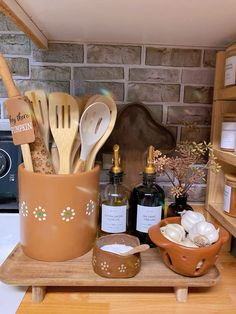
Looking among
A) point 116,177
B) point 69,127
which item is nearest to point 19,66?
point 69,127

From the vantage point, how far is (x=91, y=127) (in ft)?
2.05

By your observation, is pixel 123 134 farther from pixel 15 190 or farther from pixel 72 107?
pixel 15 190

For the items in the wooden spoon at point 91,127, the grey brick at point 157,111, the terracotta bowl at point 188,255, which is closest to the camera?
the terracotta bowl at point 188,255

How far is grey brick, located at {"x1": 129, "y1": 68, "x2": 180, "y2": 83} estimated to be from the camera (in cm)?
83

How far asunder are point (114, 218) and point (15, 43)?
581mm

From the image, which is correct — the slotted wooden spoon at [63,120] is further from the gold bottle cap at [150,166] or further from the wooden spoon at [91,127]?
the gold bottle cap at [150,166]

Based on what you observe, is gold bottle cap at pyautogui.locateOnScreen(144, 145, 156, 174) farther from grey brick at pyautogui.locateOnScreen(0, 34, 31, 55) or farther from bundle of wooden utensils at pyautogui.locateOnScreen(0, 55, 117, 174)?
grey brick at pyautogui.locateOnScreen(0, 34, 31, 55)

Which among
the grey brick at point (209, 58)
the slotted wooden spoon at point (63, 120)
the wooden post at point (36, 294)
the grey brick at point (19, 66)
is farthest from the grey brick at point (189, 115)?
the wooden post at point (36, 294)

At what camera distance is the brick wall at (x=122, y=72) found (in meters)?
0.81

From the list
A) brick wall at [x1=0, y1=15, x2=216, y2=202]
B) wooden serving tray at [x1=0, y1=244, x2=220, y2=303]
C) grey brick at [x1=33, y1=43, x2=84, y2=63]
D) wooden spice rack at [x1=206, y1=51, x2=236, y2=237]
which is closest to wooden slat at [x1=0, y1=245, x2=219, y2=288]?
wooden serving tray at [x1=0, y1=244, x2=220, y2=303]

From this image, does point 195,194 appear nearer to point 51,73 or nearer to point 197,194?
point 197,194

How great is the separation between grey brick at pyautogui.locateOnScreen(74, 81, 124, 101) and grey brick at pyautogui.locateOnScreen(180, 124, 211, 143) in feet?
0.72

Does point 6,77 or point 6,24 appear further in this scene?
point 6,24

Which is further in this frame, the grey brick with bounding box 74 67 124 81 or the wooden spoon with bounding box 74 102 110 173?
the grey brick with bounding box 74 67 124 81
